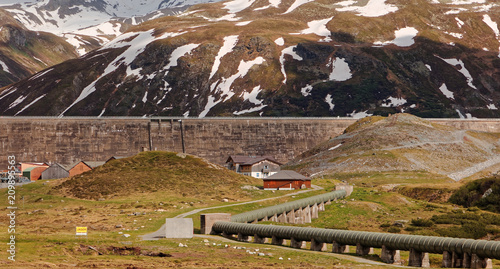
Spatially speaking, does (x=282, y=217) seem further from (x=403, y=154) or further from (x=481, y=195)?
(x=403, y=154)

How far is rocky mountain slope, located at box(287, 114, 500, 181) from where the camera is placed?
168 m

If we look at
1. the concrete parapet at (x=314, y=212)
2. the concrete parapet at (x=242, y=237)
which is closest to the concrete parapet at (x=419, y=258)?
the concrete parapet at (x=242, y=237)

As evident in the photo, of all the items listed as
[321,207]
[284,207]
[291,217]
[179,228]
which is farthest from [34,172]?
[179,228]

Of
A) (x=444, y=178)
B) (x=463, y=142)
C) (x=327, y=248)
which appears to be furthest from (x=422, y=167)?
(x=327, y=248)

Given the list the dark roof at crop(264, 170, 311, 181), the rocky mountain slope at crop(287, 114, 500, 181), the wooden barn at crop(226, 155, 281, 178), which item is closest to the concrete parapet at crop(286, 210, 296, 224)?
Result: the dark roof at crop(264, 170, 311, 181)

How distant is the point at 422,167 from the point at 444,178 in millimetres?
10884

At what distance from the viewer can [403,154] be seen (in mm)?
174375

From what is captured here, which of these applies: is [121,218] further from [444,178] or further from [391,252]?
[444,178]

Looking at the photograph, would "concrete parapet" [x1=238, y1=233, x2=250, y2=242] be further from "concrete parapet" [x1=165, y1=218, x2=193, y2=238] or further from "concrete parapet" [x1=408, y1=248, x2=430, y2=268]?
"concrete parapet" [x1=408, y1=248, x2=430, y2=268]

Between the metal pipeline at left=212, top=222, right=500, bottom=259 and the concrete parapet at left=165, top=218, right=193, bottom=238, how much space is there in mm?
6425

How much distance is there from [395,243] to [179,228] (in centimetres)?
2135

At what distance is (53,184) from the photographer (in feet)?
407

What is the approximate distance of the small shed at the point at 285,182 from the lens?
12444 centimetres

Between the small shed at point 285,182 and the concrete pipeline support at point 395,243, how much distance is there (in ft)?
178
